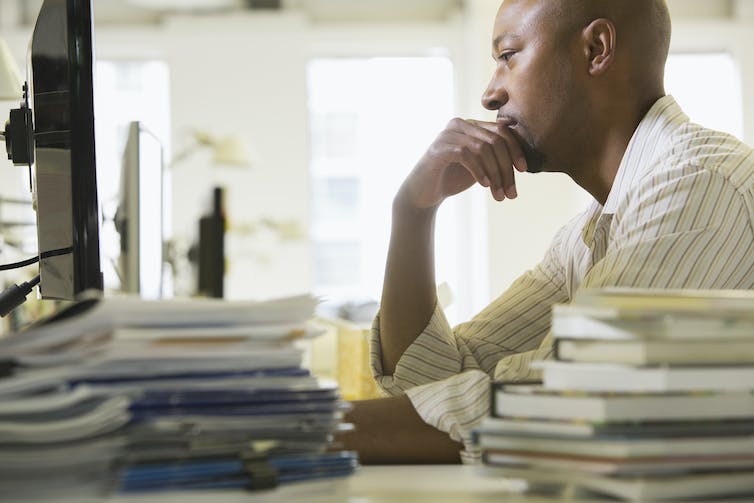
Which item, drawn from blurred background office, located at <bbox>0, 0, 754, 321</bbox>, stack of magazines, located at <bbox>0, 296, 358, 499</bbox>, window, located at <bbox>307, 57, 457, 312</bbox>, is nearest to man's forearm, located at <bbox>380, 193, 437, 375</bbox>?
stack of magazines, located at <bbox>0, 296, 358, 499</bbox>

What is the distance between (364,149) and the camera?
6902 millimetres

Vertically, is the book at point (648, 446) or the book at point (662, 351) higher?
the book at point (662, 351)

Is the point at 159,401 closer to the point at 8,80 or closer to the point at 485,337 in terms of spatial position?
the point at 485,337

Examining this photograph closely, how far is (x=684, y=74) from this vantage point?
6672mm

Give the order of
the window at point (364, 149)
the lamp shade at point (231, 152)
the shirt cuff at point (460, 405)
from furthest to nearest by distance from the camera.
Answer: the window at point (364, 149) → the lamp shade at point (231, 152) → the shirt cuff at point (460, 405)

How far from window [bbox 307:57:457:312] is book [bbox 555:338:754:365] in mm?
6293

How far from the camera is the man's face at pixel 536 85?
4.48 ft

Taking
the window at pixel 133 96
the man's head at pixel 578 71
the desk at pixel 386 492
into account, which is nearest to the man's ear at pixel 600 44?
Result: the man's head at pixel 578 71

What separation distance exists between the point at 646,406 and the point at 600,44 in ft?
2.99

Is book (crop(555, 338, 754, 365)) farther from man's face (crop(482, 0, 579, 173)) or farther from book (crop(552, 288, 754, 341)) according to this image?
man's face (crop(482, 0, 579, 173))

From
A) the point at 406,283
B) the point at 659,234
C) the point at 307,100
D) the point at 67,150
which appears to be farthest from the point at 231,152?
the point at 659,234

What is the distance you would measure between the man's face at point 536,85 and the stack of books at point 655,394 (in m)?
0.85

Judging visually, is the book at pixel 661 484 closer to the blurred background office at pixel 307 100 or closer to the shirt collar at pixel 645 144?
the shirt collar at pixel 645 144

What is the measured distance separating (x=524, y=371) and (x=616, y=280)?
134 millimetres
